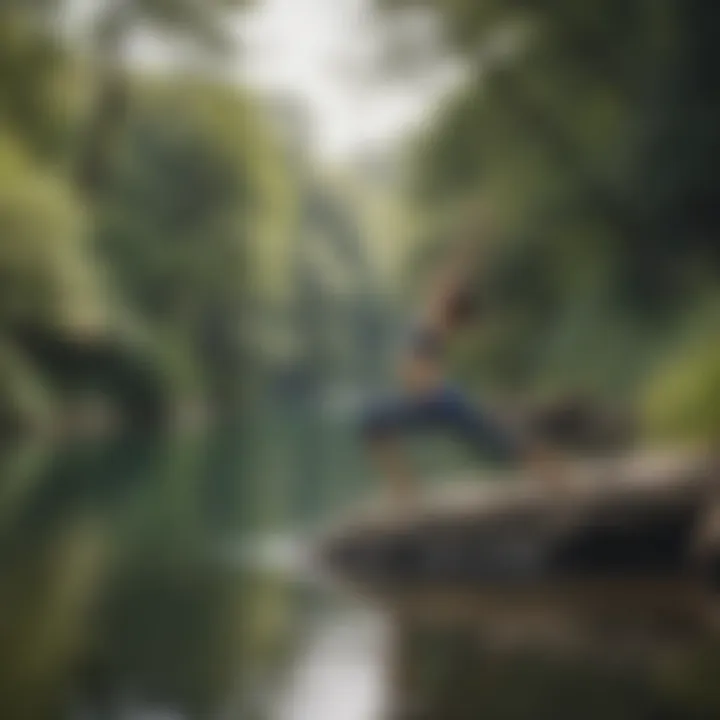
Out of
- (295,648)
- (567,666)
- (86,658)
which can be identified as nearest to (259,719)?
(295,648)

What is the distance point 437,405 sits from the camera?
1.67 meters

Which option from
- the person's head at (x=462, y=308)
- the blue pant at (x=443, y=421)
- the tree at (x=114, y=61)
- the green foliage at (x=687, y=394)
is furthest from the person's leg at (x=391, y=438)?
the tree at (x=114, y=61)

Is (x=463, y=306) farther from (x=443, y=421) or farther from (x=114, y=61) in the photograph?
(x=114, y=61)

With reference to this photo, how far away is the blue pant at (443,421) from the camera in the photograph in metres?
1.66

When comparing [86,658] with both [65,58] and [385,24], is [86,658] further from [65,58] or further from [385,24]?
[385,24]

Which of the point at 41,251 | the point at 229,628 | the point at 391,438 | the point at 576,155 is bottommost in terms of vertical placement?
the point at 229,628

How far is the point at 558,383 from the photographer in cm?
166

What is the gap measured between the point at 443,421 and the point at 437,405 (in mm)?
21

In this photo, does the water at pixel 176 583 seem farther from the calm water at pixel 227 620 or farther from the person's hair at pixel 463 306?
the person's hair at pixel 463 306

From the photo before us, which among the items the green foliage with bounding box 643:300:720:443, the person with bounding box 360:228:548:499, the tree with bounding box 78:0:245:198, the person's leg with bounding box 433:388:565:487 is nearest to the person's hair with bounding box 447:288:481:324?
the person with bounding box 360:228:548:499

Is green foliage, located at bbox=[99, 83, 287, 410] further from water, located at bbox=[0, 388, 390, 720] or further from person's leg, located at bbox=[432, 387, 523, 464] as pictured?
person's leg, located at bbox=[432, 387, 523, 464]

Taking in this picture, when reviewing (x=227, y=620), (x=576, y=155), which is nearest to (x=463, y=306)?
(x=576, y=155)

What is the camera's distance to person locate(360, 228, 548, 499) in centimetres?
166

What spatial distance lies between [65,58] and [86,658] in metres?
0.72
